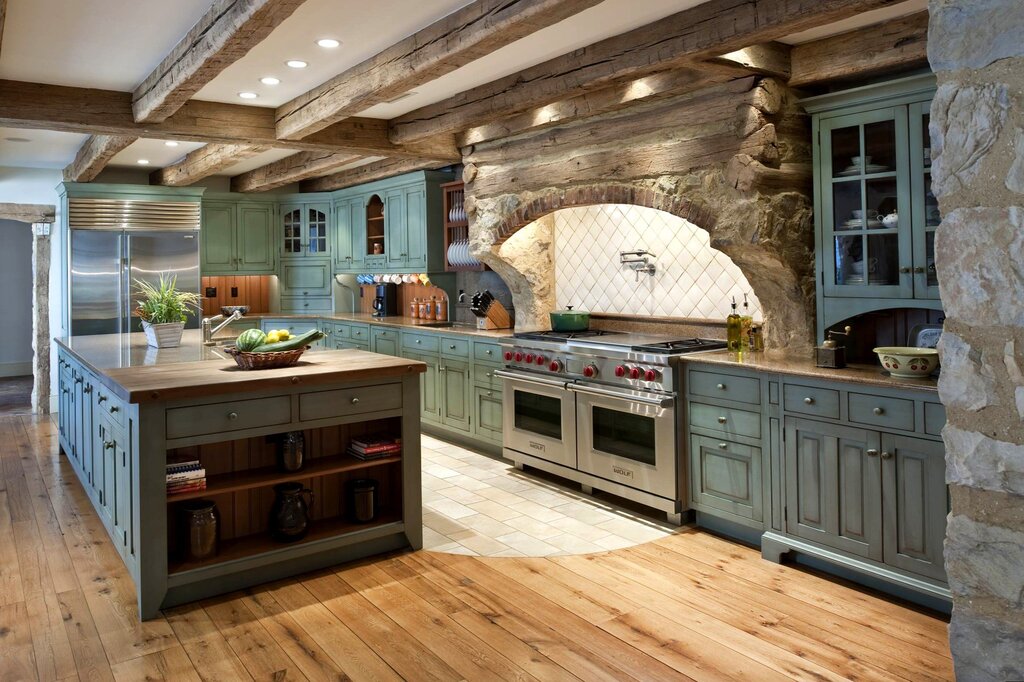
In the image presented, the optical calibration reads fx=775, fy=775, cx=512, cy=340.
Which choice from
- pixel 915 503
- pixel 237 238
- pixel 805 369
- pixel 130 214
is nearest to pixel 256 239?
pixel 237 238

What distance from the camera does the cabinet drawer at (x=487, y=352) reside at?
5.69m

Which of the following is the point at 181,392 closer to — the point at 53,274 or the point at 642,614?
the point at 642,614

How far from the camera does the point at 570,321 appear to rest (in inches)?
213

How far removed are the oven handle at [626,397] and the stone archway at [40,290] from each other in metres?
6.01

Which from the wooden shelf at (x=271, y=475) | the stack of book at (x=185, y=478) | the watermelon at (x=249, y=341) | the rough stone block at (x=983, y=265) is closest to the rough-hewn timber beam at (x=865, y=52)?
the rough stone block at (x=983, y=265)

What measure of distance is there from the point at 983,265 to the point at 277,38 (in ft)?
10.9

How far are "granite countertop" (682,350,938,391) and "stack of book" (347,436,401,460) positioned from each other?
158cm

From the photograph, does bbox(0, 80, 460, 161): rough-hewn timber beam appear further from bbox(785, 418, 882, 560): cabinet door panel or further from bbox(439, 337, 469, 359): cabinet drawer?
bbox(785, 418, 882, 560): cabinet door panel

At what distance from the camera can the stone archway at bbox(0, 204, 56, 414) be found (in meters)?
7.87

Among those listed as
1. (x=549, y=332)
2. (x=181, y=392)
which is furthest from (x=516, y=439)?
(x=181, y=392)

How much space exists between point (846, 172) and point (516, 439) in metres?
2.72

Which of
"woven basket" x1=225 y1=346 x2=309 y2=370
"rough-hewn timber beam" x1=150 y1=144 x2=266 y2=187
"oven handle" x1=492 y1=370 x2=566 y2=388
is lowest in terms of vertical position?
"oven handle" x1=492 y1=370 x2=566 y2=388

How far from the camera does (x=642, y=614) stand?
10.3 feet

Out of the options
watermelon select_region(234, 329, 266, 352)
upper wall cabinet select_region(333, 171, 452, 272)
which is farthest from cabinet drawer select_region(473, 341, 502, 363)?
watermelon select_region(234, 329, 266, 352)
